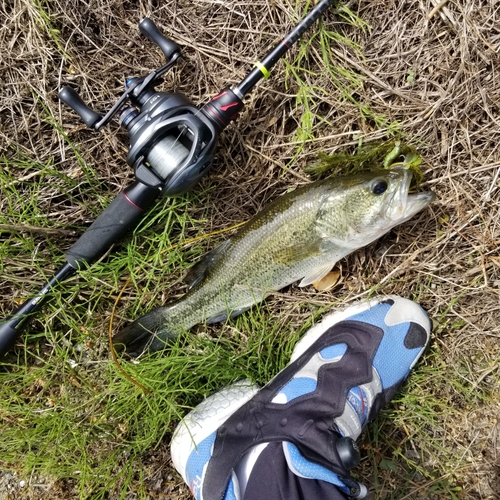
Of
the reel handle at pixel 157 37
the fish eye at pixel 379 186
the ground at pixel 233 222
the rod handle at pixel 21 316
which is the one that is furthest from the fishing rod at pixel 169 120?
the fish eye at pixel 379 186

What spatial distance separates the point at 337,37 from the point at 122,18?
135 cm

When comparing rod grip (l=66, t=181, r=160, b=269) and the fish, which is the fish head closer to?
the fish

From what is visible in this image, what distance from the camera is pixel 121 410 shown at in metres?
3.04

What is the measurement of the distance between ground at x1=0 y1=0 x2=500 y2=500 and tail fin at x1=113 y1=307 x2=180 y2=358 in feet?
0.34

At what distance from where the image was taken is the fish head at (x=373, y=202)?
101 inches

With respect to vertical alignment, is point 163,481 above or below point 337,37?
below

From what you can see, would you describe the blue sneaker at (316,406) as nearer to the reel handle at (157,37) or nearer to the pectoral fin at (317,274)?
the pectoral fin at (317,274)

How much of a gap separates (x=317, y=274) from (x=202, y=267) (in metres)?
0.71

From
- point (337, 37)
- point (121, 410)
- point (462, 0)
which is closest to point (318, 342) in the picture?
point (121, 410)

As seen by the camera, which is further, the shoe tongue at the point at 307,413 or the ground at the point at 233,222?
the ground at the point at 233,222

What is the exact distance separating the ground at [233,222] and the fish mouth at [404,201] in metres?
0.44

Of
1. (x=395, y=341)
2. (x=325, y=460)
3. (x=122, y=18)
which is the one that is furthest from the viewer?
(x=395, y=341)

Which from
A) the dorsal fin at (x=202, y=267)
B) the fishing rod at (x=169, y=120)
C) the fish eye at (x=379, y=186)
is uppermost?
the fishing rod at (x=169, y=120)

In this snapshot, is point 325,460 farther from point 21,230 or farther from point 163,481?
point 21,230
